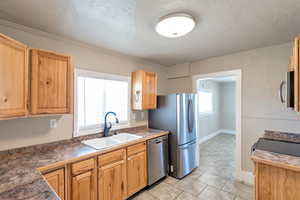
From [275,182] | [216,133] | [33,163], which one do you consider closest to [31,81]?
[33,163]

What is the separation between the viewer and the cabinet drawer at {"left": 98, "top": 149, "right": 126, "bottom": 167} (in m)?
1.76

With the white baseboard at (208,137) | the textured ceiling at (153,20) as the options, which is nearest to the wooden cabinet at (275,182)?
the textured ceiling at (153,20)

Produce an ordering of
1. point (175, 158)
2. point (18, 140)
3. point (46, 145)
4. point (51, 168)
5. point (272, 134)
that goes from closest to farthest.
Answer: point (51, 168) → point (18, 140) → point (46, 145) → point (272, 134) → point (175, 158)

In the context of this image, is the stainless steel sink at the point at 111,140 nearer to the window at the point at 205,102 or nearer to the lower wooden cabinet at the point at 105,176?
the lower wooden cabinet at the point at 105,176

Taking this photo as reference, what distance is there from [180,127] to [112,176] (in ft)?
4.76

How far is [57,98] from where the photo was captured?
5.59ft

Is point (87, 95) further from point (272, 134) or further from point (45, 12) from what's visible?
point (272, 134)

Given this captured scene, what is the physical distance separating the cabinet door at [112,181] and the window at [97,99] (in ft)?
2.44

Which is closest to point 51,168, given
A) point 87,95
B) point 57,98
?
point 57,98

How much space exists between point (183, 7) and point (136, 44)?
3.58ft

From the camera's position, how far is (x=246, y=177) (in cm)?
253

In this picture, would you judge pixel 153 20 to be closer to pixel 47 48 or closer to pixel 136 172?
pixel 47 48

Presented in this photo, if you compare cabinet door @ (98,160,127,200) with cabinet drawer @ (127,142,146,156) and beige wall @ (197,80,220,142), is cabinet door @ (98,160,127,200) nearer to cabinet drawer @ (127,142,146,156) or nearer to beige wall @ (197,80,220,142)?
cabinet drawer @ (127,142,146,156)

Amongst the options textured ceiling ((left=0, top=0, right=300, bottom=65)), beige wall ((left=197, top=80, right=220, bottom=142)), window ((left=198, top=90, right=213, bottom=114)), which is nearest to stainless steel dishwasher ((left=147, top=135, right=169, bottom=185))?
textured ceiling ((left=0, top=0, right=300, bottom=65))
